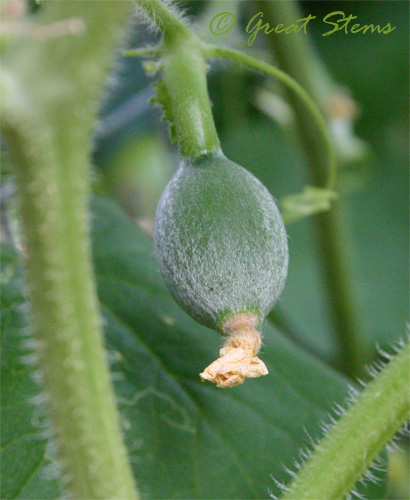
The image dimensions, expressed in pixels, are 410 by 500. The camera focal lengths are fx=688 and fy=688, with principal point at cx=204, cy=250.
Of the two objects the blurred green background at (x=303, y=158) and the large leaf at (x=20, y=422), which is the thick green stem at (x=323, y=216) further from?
the large leaf at (x=20, y=422)

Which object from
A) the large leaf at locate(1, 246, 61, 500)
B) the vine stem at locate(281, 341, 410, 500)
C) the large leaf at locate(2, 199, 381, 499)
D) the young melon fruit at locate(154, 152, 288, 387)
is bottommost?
Result: the large leaf at locate(1, 246, 61, 500)

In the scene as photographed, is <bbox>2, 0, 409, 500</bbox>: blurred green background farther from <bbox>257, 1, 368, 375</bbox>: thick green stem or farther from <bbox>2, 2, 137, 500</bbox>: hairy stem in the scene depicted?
<bbox>2, 2, 137, 500</bbox>: hairy stem

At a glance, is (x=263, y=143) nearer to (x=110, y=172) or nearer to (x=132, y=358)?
(x=110, y=172)

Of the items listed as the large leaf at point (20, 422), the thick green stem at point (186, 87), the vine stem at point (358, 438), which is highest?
the thick green stem at point (186, 87)

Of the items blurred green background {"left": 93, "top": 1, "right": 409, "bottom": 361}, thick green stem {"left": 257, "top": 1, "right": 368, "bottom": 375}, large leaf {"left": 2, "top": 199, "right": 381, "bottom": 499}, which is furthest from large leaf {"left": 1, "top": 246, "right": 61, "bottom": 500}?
blurred green background {"left": 93, "top": 1, "right": 409, "bottom": 361}

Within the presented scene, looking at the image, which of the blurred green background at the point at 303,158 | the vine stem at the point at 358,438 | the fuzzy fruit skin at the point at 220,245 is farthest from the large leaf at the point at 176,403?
the blurred green background at the point at 303,158

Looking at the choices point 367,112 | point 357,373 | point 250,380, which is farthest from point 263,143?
point 250,380
